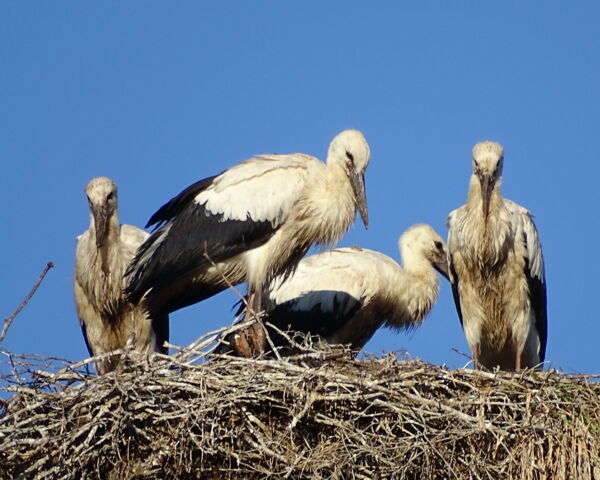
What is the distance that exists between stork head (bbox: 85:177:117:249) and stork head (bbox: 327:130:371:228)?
1270mm

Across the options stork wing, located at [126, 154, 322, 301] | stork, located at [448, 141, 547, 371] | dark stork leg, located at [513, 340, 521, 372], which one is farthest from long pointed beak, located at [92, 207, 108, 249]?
dark stork leg, located at [513, 340, 521, 372]

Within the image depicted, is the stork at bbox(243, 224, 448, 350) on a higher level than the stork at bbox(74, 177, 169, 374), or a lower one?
higher

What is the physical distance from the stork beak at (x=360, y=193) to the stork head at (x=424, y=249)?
65.8 inches

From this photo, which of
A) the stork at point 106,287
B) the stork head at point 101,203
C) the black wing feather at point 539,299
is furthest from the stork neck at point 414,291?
the stork head at point 101,203

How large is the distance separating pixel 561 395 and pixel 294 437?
133 centimetres

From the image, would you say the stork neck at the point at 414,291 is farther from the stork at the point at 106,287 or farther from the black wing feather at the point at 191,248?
the stork at the point at 106,287

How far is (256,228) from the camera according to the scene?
30.7ft

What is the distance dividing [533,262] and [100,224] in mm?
2467

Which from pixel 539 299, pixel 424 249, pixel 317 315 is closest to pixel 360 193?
pixel 539 299

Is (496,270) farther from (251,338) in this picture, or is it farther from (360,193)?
(251,338)

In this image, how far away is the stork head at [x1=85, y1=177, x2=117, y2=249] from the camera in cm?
948

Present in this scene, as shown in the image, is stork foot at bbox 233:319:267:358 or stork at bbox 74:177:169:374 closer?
stork foot at bbox 233:319:267:358

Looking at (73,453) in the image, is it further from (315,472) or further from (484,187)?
(484,187)

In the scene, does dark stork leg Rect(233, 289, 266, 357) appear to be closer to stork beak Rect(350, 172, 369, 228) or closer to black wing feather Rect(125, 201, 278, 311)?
black wing feather Rect(125, 201, 278, 311)
